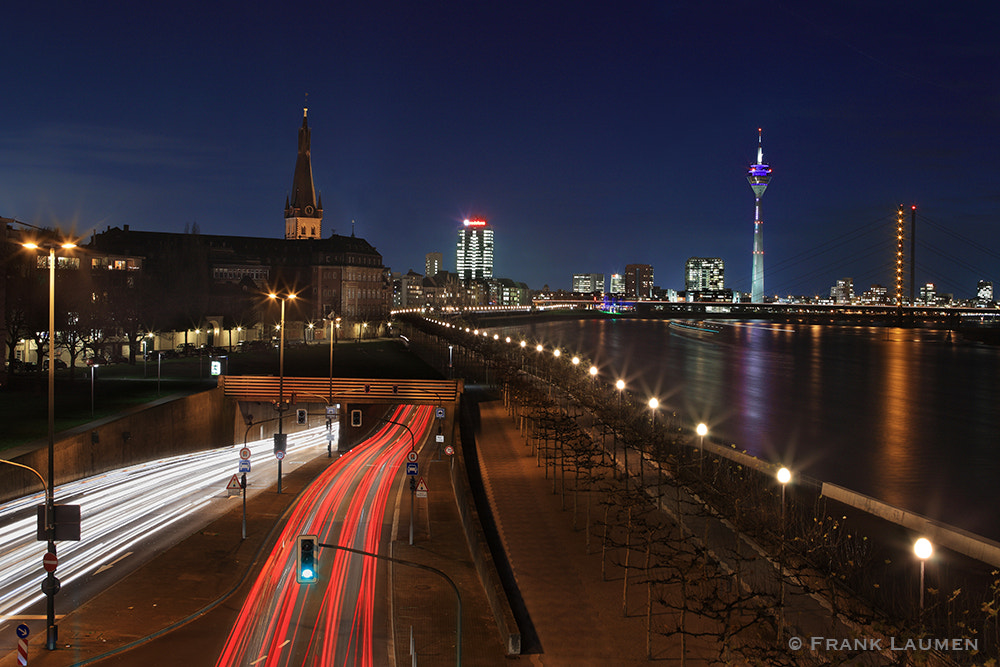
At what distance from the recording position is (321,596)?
51.9 feet

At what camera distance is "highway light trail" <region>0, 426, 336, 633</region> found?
16508 mm

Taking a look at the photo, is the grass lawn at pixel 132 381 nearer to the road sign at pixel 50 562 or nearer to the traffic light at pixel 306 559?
the road sign at pixel 50 562

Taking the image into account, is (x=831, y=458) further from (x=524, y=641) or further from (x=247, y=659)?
(x=247, y=659)

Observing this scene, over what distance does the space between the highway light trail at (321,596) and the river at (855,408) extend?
61.5ft

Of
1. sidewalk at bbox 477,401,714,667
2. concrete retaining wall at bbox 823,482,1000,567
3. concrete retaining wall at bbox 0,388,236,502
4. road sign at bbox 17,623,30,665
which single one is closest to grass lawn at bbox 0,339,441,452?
concrete retaining wall at bbox 0,388,236,502

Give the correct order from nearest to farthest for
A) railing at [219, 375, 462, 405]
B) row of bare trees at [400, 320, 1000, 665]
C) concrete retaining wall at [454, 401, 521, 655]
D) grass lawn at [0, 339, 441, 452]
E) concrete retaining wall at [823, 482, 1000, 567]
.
Answer: 1. row of bare trees at [400, 320, 1000, 665]
2. concrete retaining wall at [454, 401, 521, 655]
3. concrete retaining wall at [823, 482, 1000, 567]
4. grass lawn at [0, 339, 441, 452]
5. railing at [219, 375, 462, 405]

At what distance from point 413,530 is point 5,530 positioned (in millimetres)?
10329

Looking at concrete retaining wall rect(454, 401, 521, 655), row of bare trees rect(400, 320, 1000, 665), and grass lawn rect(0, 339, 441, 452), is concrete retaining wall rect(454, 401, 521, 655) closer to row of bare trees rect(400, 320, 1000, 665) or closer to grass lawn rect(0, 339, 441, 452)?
row of bare trees rect(400, 320, 1000, 665)

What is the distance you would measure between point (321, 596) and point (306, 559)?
16.9ft

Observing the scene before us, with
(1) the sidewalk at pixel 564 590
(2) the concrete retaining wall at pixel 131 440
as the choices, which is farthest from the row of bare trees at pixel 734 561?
(2) the concrete retaining wall at pixel 131 440

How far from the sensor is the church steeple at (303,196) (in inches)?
5167

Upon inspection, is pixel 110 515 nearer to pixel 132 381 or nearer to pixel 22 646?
pixel 22 646

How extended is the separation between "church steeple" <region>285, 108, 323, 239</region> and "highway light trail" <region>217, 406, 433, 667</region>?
11007 cm

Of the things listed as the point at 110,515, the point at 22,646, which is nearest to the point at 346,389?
the point at 110,515
